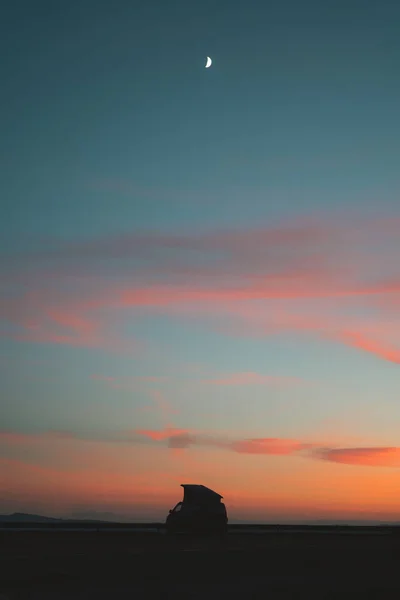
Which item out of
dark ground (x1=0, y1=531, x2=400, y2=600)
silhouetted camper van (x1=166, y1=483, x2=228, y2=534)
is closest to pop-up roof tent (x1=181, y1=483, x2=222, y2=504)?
silhouetted camper van (x1=166, y1=483, x2=228, y2=534)

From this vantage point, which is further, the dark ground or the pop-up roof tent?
the pop-up roof tent

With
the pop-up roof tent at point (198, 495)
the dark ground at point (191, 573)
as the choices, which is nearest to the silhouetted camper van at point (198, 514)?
the pop-up roof tent at point (198, 495)

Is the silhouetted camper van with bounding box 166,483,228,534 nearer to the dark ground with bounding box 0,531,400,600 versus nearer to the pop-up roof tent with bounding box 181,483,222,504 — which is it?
the pop-up roof tent with bounding box 181,483,222,504

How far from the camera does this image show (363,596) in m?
16.5

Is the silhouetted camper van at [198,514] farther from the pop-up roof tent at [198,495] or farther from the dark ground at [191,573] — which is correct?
the dark ground at [191,573]

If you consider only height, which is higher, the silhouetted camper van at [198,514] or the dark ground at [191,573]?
the silhouetted camper van at [198,514]

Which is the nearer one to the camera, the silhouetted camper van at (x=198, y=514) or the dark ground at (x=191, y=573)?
the dark ground at (x=191, y=573)

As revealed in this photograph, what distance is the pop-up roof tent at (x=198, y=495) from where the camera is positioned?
42.8 metres

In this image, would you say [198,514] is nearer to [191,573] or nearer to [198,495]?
[198,495]

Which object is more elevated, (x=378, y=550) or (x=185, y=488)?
(x=185, y=488)

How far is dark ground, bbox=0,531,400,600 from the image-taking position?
16250 mm

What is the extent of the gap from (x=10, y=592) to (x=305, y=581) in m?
7.30

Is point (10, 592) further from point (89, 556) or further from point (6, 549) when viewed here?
point (6, 549)

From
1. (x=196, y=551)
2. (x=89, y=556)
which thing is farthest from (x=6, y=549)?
(x=196, y=551)
